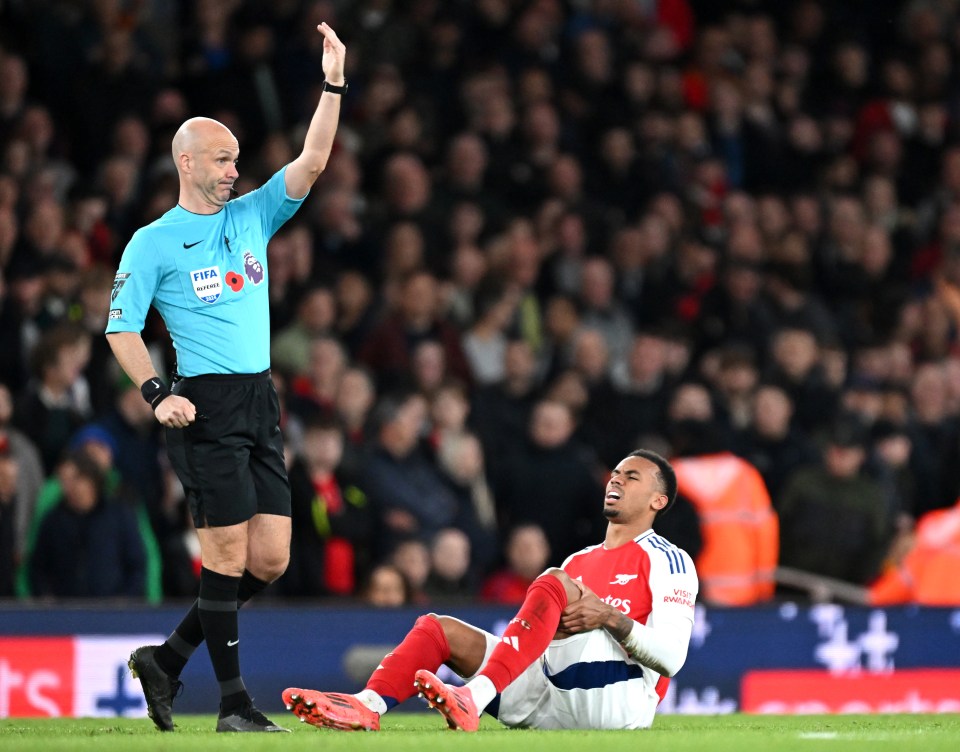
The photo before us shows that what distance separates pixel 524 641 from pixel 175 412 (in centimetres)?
141

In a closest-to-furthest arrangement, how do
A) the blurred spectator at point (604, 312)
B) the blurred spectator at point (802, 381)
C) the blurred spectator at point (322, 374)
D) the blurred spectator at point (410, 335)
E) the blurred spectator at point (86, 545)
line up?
the blurred spectator at point (86, 545), the blurred spectator at point (322, 374), the blurred spectator at point (410, 335), the blurred spectator at point (802, 381), the blurred spectator at point (604, 312)

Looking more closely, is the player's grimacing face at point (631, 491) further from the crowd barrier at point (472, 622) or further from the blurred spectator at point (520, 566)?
the blurred spectator at point (520, 566)

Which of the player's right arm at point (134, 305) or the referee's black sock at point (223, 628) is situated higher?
the player's right arm at point (134, 305)

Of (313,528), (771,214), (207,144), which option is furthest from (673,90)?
(207,144)

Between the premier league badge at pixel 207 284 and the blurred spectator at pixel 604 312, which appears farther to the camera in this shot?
the blurred spectator at pixel 604 312

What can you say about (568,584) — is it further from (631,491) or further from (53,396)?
(53,396)

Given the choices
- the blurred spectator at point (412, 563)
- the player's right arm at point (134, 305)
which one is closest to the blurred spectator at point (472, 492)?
the blurred spectator at point (412, 563)

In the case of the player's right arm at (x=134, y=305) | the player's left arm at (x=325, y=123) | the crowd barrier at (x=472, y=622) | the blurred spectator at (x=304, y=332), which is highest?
the player's left arm at (x=325, y=123)

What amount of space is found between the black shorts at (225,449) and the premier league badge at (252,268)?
338mm

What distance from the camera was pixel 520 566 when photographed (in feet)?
33.1

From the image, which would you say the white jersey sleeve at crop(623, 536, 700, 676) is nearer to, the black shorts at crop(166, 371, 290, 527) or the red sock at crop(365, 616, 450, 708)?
the red sock at crop(365, 616, 450, 708)

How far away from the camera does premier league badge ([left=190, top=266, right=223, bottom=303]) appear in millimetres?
6105

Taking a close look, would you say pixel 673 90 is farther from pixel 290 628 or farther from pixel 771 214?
pixel 290 628

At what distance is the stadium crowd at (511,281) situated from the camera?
965 cm
